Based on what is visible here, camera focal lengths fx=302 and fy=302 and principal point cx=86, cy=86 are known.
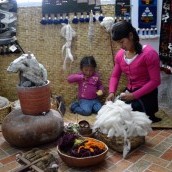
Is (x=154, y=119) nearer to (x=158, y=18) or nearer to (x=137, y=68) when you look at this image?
(x=137, y=68)

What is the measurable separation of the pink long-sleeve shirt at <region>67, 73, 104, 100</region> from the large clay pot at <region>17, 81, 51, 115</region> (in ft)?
3.00

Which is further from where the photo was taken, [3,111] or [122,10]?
[122,10]

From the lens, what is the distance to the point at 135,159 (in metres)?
2.57

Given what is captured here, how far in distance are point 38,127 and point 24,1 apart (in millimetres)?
1695

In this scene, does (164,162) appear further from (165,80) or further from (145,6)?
(145,6)

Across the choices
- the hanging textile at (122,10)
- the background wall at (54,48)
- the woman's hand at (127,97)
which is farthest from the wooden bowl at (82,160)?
the hanging textile at (122,10)

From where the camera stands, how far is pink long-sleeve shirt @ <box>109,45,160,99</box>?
2.98m

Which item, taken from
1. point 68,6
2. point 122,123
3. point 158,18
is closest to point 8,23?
point 68,6

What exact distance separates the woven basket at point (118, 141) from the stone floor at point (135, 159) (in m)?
0.04

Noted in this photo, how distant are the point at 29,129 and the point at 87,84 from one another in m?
1.21

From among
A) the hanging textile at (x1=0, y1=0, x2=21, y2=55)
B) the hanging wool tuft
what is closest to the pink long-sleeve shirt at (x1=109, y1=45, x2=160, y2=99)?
the hanging wool tuft

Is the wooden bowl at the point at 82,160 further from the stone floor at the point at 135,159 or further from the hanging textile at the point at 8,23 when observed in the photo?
the hanging textile at the point at 8,23

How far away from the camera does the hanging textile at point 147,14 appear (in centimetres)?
347

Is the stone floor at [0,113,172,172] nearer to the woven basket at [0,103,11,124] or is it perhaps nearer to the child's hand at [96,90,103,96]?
the woven basket at [0,103,11,124]
